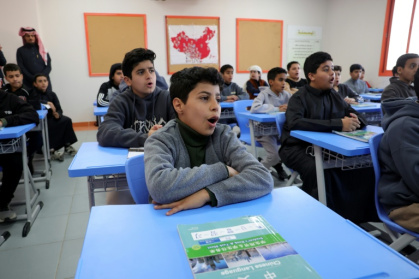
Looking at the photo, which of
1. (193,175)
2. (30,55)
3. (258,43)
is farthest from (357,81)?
(30,55)

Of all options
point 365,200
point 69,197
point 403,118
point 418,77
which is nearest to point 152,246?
point 403,118

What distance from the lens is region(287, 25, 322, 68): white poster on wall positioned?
7.64 metres

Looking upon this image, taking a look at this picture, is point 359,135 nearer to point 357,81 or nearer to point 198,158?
point 198,158

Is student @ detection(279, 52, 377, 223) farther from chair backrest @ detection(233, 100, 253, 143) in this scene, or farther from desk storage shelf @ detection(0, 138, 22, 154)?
desk storage shelf @ detection(0, 138, 22, 154)

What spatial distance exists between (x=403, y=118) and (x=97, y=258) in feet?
4.46

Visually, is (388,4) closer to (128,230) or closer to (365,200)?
(365,200)

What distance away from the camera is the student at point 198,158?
91cm

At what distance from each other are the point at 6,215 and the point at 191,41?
5.39 metres

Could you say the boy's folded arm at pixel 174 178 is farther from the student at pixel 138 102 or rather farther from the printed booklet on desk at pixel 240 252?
the student at pixel 138 102

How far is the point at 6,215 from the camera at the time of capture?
2.39 meters

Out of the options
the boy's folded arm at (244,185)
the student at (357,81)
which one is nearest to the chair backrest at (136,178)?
the boy's folded arm at (244,185)

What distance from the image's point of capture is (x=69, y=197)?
2.84 meters

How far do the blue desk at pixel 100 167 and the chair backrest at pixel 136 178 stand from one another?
0.94 ft

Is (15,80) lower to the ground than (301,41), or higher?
lower
